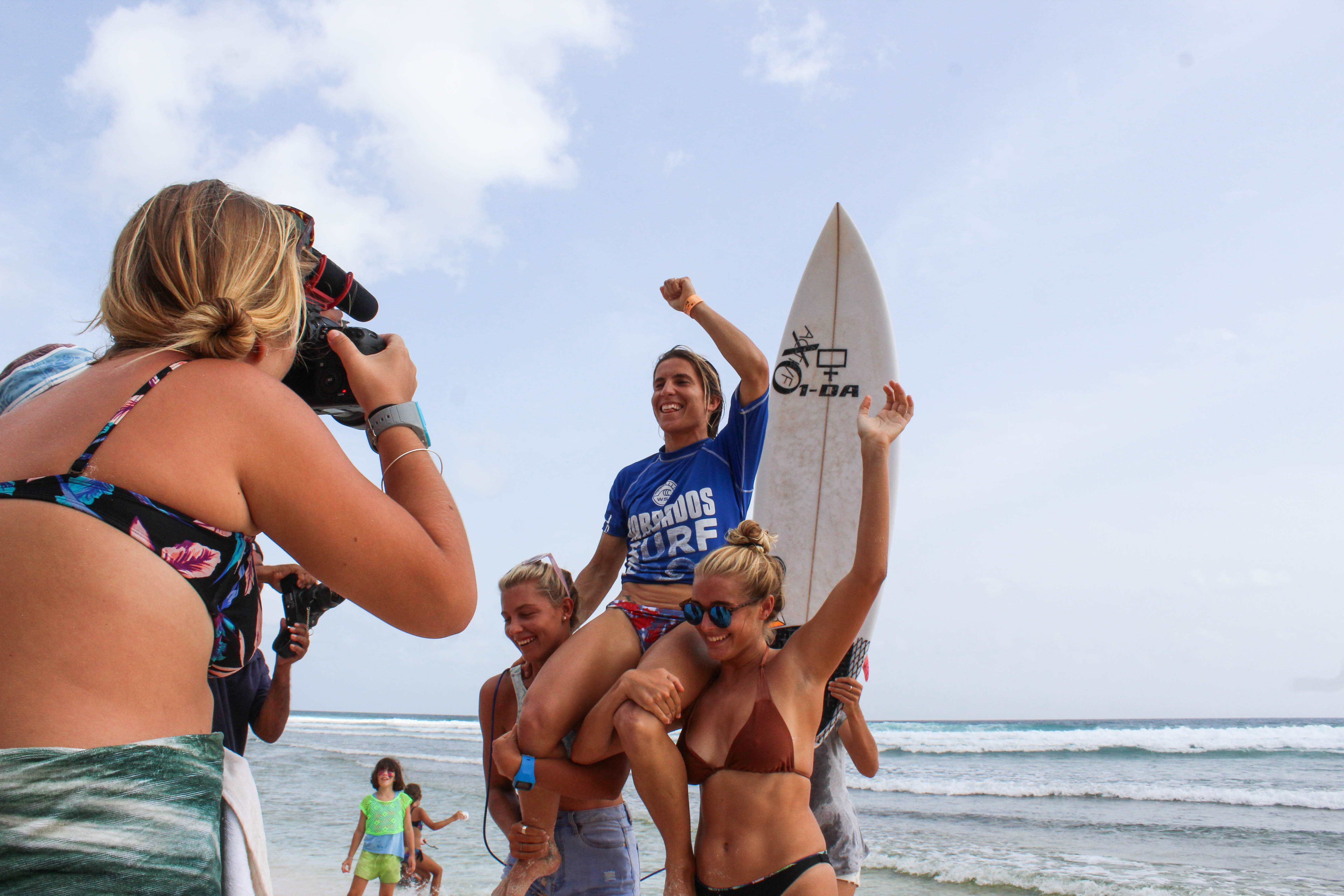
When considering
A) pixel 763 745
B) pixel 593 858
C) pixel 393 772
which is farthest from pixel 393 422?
pixel 393 772

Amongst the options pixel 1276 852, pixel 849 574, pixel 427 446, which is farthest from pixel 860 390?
pixel 1276 852

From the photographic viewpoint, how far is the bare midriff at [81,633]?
34.1 inches

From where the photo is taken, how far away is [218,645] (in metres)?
1.06

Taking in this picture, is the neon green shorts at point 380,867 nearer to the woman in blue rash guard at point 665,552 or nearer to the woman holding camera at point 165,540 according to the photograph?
the woman in blue rash guard at point 665,552

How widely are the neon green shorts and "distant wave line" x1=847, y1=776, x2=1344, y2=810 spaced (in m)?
7.97

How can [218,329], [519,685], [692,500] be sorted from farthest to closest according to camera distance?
[519,685]
[692,500]
[218,329]

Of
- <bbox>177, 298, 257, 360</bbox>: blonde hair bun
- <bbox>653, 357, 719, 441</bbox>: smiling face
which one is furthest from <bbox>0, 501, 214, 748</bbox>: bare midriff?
<bbox>653, 357, 719, 441</bbox>: smiling face

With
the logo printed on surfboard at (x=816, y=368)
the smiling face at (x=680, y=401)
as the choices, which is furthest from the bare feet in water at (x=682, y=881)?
the logo printed on surfboard at (x=816, y=368)

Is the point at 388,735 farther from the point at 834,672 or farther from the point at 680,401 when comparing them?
the point at 834,672

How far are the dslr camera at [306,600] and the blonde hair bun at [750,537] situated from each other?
48.2 inches

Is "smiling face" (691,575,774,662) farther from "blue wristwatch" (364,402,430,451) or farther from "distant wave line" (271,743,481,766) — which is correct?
"distant wave line" (271,743,481,766)

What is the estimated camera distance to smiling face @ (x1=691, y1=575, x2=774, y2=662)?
256cm

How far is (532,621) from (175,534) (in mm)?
2183

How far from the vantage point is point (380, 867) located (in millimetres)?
6750
